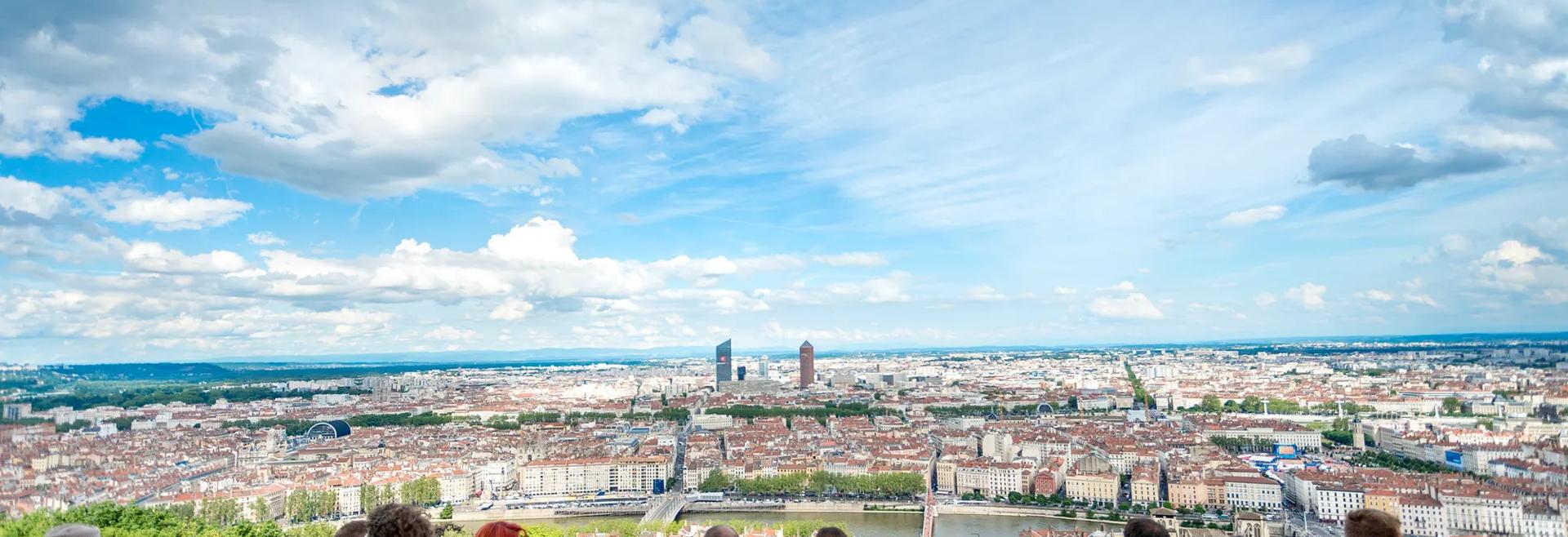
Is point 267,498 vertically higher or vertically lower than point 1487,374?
lower

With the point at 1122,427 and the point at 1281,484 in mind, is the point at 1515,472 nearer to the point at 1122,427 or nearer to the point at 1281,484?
the point at 1281,484

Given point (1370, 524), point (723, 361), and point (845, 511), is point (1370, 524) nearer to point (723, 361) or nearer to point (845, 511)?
point (845, 511)

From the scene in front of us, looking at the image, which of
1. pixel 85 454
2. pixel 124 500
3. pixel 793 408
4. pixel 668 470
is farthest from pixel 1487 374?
pixel 85 454

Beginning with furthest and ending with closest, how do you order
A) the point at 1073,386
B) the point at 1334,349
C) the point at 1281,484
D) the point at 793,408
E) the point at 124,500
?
the point at 1334,349 → the point at 1073,386 → the point at 793,408 → the point at 1281,484 → the point at 124,500

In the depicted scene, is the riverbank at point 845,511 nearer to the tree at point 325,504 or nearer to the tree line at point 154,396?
the tree at point 325,504

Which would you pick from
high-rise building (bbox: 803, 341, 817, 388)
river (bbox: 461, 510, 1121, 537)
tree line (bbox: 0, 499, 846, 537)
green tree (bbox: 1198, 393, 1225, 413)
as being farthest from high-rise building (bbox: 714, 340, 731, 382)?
tree line (bbox: 0, 499, 846, 537)

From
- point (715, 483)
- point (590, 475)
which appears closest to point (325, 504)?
point (590, 475)
